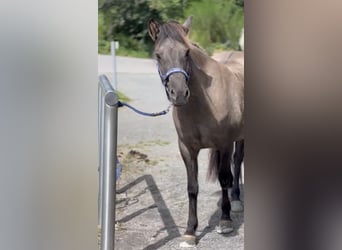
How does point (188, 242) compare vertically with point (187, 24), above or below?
below

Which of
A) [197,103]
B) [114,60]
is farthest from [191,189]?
[114,60]

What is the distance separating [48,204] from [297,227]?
0.55 m

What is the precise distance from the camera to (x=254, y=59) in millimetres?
1018

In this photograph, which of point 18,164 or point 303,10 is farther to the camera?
point 18,164

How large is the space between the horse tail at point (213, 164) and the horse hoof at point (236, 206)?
0.25ft

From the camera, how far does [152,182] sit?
1153 mm

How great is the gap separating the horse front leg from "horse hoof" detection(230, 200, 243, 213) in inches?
3.4

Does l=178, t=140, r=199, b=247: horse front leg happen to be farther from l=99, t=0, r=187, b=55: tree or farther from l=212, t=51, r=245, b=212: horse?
l=99, t=0, r=187, b=55: tree

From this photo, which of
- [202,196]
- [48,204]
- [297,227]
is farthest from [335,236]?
[48,204]

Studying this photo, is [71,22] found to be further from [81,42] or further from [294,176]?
[294,176]

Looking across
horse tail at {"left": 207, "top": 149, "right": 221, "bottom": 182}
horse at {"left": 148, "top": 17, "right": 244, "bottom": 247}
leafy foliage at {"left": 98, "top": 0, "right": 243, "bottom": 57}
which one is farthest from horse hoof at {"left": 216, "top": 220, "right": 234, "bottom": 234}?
leafy foliage at {"left": 98, "top": 0, "right": 243, "bottom": 57}

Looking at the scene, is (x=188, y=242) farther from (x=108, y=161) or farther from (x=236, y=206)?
(x=108, y=161)

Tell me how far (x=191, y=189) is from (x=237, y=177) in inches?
4.8

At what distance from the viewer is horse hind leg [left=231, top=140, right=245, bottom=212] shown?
3.73 ft
